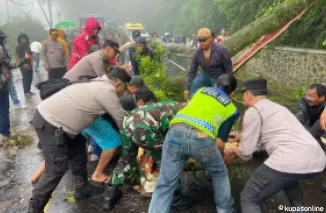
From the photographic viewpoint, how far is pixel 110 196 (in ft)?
11.7

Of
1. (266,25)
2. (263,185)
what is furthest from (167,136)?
(266,25)

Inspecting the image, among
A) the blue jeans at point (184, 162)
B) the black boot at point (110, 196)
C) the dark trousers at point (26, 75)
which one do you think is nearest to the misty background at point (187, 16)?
the blue jeans at point (184, 162)

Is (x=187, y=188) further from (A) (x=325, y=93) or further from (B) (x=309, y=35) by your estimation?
(B) (x=309, y=35)

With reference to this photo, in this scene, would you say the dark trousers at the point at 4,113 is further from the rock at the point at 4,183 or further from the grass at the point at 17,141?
the rock at the point at 4,183

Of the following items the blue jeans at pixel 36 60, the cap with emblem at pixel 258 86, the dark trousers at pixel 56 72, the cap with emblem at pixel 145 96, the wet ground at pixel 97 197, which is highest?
the cap with emblem at pixel 258 86

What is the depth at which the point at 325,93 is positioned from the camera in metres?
4.02

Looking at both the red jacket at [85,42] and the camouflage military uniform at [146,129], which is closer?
the camouflage military uniform at [146,129]

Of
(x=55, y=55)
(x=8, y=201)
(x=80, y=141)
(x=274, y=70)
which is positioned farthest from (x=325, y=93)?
(x=274, y=70)

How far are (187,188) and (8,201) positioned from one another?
7.07 ft

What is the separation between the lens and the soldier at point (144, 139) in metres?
3.33

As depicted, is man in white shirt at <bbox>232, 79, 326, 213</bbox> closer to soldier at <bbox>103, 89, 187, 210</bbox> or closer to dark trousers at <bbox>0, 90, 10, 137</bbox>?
soldier at <bbox>103, 89, 187, 210</bbox>

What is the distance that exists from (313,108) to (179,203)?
219cm

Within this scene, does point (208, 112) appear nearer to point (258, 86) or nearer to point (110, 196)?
point (258, 86)

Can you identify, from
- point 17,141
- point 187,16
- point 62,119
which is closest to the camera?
point 62,119
